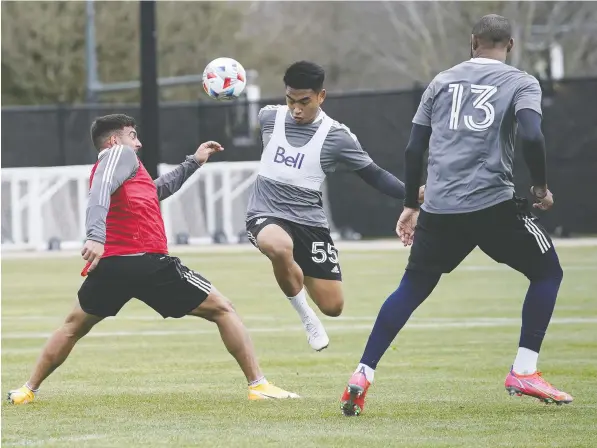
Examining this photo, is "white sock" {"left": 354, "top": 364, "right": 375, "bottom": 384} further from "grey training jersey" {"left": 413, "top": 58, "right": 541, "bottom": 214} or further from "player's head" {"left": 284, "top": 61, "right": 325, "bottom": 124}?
"player's head" {"left": 284, "top": 61, "right": 325, "bottom": 124}

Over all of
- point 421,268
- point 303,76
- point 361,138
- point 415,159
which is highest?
point 303,76

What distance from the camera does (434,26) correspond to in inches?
1994

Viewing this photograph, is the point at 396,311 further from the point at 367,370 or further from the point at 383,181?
the point at 383,181

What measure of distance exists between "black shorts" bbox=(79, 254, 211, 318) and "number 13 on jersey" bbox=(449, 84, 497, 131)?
183 centimetres

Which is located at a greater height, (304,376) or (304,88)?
(304,88)

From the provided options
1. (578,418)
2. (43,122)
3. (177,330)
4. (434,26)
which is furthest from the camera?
(434,26)

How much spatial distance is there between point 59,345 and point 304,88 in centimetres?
226

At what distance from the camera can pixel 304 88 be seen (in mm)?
9727

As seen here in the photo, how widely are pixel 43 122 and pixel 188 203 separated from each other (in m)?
4.62

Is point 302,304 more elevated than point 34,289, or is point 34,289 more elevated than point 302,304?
point 302,304

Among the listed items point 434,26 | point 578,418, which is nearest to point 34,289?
point 578,418

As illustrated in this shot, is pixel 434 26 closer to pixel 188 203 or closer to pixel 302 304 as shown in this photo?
pixel 188 203

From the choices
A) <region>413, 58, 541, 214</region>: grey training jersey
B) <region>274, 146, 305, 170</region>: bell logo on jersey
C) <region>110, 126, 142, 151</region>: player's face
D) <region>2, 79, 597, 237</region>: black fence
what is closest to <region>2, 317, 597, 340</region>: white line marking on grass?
<region>274, 146, 305, 170</region>: bell logo on jersey

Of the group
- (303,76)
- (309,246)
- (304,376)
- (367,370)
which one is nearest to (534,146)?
(367,370)
